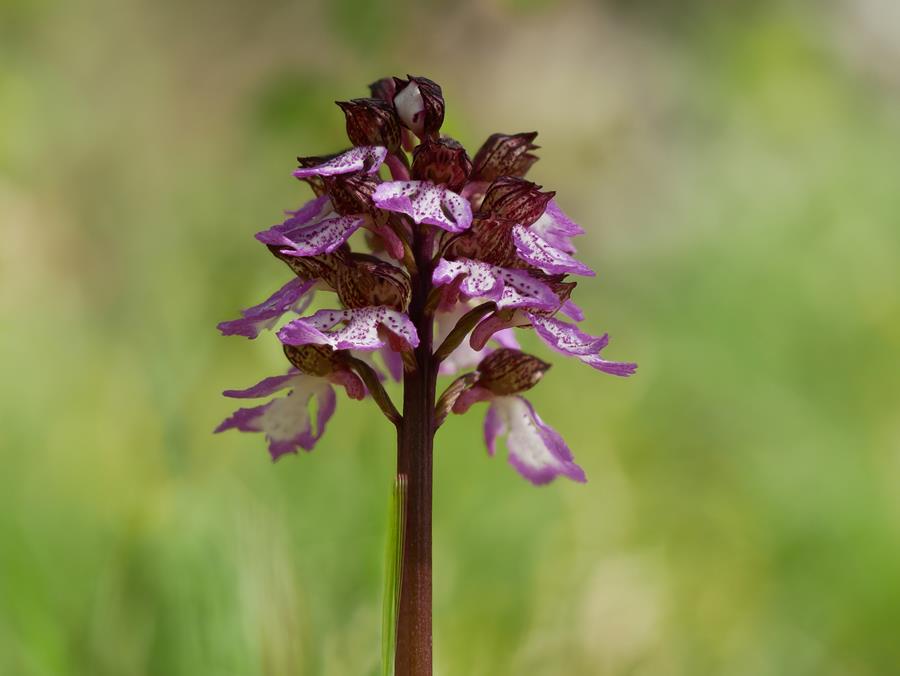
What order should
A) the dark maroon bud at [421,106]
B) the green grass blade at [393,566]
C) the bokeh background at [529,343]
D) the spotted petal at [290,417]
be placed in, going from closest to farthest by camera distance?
1. the green grass blade at [393,566]
2. the dark maroon bud at [421,106]
3. the spotted petal at [290,417]
4. the bokeh background at [529,343]

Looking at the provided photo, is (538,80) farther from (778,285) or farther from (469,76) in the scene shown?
(778,285)

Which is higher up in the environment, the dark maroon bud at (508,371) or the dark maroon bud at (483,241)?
the dark maroon bud at (483,241)

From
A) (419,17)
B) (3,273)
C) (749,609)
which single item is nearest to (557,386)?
(749,609)

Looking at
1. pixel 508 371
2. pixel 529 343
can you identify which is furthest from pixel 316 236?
pixel 529 343

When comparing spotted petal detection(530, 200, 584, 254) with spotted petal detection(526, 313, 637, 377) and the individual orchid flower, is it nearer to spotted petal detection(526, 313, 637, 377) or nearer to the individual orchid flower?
the individual orchid flower

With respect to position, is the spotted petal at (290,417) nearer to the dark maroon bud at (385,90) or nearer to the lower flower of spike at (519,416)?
the lower flower of spike at (519,416)

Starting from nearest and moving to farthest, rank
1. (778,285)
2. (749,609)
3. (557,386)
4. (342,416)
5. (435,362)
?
1. (435,362)
2. (749,609)
3. (342,416)
4. (557,386)
5. (778,285)

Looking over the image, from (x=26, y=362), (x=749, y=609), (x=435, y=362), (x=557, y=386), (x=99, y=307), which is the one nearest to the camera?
(x=435, y=362)

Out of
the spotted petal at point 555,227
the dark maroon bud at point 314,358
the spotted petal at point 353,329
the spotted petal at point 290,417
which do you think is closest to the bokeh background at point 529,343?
the spotted petal at point 290,417
